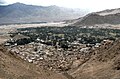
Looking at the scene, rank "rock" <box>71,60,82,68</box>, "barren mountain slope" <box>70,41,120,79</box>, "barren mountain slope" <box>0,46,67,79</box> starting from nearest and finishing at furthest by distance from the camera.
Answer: "barren mountain slope" <box>0,46,67,79</box> < "barren mountain slope" <box>70,41,120,79</box> < "rock" <box>71,60,82,68</box>

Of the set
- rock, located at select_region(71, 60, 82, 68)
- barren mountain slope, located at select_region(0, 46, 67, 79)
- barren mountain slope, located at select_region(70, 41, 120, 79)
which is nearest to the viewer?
barren mountain slope, located at select_region(0, 46, 67, 79)

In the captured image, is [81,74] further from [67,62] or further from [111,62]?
[67,62]

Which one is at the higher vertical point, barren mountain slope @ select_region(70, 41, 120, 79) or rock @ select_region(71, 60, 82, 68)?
barren mountain slope @ select_region(70, 41, 120, 79)

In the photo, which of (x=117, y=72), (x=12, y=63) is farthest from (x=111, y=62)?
(x=12, y=63)

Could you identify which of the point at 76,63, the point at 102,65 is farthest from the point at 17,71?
the point at 76,63

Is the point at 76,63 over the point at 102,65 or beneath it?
beneath

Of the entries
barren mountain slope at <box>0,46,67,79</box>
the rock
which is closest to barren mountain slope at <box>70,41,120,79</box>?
the rock

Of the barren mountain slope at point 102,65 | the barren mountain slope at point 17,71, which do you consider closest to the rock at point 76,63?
the barren mountain slope at point 102,65

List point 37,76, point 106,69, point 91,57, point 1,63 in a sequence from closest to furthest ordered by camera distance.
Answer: point 1,63 < point 37,76 < point 106,69 < point 91,57

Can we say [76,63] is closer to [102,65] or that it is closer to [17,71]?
[102,65]

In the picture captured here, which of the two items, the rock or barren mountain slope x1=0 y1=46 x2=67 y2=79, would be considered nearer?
barren mountain slope x1=0 y1=46 x2=67 y2=79

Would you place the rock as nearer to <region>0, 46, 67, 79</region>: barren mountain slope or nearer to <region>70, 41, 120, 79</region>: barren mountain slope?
<region>70, 41, 120, 79</region>: barren mountain slope
